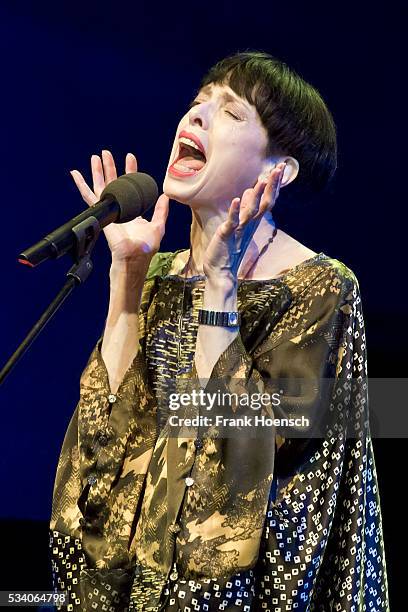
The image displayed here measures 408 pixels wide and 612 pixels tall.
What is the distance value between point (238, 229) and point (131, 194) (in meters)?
0.18

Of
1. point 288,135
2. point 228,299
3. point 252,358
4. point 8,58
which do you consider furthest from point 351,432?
point 8,58

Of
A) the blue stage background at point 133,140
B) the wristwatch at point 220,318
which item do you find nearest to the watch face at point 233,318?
the wristwatch at point 220,318

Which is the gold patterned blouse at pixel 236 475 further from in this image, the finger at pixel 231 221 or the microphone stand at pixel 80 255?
the microphone stand at pixel 80 255

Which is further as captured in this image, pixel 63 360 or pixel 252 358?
pixel 63 360

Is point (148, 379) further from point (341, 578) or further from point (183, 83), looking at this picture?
point (183, 83)

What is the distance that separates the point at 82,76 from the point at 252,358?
112cm

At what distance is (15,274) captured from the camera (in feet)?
7.79

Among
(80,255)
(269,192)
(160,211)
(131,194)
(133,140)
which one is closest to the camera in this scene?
(80,255)

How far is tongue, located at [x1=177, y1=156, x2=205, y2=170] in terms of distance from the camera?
1.56 metres

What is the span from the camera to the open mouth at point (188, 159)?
5.11ft

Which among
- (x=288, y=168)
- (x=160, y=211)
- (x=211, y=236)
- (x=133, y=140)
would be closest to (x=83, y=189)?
(x=160, y=211)

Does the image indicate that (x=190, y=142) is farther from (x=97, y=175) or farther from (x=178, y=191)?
(x=97, y=175)

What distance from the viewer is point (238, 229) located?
140cm

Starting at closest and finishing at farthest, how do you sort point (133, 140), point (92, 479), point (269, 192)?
point (269, 192), point (92, 479), point (133, 140)
